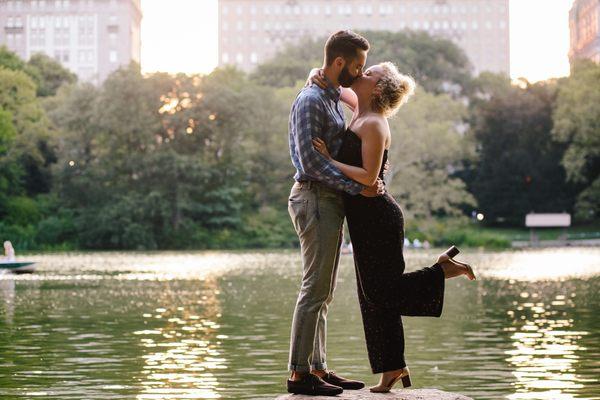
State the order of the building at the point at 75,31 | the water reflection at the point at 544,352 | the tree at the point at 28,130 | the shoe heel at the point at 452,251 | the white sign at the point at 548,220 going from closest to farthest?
the shoe heel at the point at 452,251 → the water reflection at the point at 544,352 → the tree at the point at 28,130 → the white sign at the point at 548,220 → the building at the point at 75,31

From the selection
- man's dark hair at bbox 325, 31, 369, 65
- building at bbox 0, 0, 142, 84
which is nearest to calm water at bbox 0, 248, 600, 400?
man's dark hair at bbox 325, 31, 369, 65

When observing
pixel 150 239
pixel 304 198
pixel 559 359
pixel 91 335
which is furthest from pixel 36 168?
pixel 304 198

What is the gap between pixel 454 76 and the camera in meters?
112

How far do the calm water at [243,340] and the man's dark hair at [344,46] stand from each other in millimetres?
4079

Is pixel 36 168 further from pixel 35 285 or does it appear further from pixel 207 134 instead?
pixel 35 285

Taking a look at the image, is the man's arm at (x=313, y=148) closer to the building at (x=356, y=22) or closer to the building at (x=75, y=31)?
the building at (x=75, y=31)

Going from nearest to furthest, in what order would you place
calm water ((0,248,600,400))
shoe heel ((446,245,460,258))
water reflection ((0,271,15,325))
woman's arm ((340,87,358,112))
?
1. shoe heel ((446,245,460,258))
2. woman's arm ((340,87,358,112))
3. calm water ((0,248,600,400))
4. water reflection ((0,271,15,325))

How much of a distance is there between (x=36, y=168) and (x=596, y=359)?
208ft

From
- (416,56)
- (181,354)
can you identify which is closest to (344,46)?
(181,354)

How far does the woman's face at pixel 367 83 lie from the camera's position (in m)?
7.96

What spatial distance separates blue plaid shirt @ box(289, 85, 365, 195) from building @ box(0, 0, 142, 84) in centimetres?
16079

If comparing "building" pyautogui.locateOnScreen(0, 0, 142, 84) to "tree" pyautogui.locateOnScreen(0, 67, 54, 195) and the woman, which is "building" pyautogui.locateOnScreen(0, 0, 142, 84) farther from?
the woman

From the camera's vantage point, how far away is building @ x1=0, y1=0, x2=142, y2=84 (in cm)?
16750

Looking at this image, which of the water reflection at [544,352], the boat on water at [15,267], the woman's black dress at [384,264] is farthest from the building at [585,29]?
the woman's black dress at [384,264]
